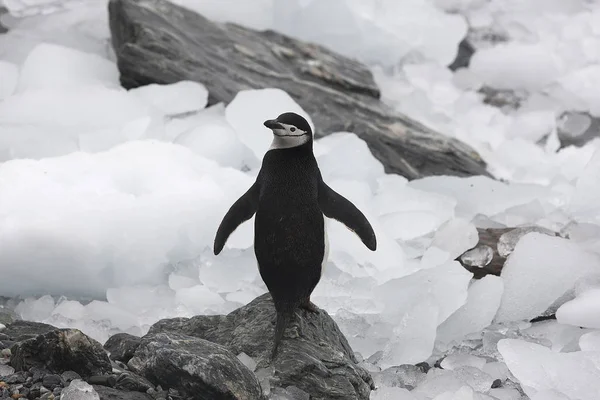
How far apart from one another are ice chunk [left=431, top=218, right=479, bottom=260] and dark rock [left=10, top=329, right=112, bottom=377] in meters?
2.00

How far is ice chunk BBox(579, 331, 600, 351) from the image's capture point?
2684 millimetres

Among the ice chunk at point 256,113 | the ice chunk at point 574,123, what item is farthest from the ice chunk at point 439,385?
the ice chunk at point 574,123

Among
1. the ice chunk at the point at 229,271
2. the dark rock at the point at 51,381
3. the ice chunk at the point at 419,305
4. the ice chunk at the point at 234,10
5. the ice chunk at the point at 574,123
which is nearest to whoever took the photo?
the dark rock at the point at 51,381

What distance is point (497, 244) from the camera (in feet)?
12.0

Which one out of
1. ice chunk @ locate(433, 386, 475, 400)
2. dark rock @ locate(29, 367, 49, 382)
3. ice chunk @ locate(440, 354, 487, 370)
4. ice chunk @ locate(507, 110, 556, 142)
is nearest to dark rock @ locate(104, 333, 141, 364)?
dark rock @ locate(29, 367, 49, 382)

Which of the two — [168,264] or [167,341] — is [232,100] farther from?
[167,341]

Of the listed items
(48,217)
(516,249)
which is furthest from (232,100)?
(516,249)

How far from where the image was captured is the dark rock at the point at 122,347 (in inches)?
95.1

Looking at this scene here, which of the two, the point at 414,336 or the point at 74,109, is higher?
the point at 414,336

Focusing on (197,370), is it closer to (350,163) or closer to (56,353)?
(56,353)

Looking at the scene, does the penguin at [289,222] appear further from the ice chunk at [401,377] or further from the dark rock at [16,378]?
the dark rock at [16,378]

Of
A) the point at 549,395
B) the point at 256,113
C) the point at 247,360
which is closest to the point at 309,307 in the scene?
the point at 247,360

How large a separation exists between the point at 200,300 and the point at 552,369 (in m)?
1.50

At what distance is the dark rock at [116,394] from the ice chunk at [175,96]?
110 inches
